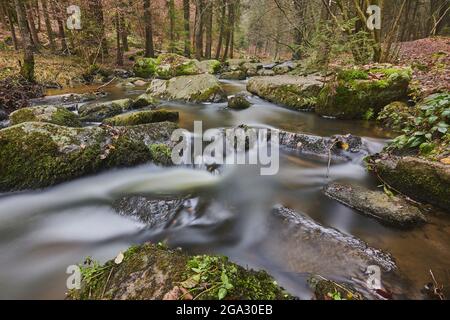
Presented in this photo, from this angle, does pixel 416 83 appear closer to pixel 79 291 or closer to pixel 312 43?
pixel 312 43

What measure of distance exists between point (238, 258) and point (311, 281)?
853 millimetres

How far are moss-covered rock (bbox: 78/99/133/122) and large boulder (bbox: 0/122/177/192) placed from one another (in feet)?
8.69

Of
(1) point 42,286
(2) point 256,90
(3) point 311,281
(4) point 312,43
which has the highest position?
(4) point 312,43

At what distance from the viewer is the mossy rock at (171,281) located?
6.71ft

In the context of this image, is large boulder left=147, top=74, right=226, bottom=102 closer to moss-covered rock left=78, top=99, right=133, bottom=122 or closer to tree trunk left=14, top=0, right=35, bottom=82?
moss-covered rock left=78, top=99, right=133, bottom=122

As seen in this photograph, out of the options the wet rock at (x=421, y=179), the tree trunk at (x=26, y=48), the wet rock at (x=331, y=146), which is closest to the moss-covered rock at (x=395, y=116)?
the wet rock at (x=331, y=146)

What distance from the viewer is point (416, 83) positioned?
25.4 ft

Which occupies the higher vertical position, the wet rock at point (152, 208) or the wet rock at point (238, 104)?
the wet rock at point (238, 104)

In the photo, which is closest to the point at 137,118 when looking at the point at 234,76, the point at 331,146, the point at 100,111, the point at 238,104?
the point at 100,111

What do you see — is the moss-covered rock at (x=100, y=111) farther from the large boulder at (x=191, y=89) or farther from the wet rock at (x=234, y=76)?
the wet rock at (x=234, y=76)

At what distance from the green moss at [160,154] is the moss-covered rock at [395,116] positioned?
4.91 m

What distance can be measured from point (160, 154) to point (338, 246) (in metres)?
3.32
